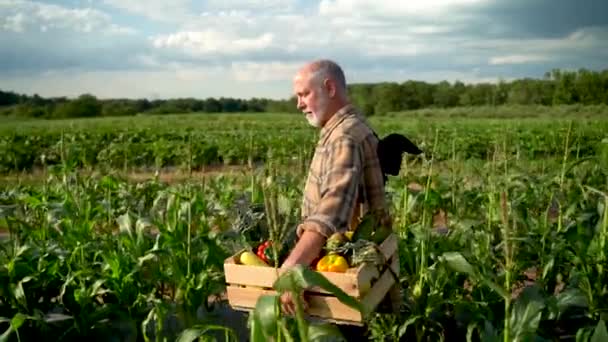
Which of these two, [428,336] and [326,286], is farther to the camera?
[428,336]

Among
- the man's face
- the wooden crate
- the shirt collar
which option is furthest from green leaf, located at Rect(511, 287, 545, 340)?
the man's face

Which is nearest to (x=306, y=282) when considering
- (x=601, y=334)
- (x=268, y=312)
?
(x=268, y=312)

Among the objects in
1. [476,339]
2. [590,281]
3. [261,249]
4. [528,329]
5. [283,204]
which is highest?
[283,204]

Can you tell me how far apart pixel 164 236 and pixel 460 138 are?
63.8ft

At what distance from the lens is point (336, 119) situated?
2.84 m

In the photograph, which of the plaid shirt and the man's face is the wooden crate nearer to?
the plaid shirt

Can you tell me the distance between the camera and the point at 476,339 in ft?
12.8

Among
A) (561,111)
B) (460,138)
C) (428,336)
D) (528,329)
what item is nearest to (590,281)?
(428,336)

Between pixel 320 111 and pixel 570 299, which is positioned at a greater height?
pixel 320 111

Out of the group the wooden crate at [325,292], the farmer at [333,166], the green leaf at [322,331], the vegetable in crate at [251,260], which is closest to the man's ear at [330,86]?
the farmer at [333,166]

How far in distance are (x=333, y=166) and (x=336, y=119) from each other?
0.27m

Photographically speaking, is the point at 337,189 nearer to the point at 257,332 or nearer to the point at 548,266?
the point at 257,332

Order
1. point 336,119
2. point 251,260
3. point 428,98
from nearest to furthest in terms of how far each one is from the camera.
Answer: point 251,260 < point 336,119 < point 428,98

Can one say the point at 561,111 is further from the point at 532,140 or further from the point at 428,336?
the point at 428,336
